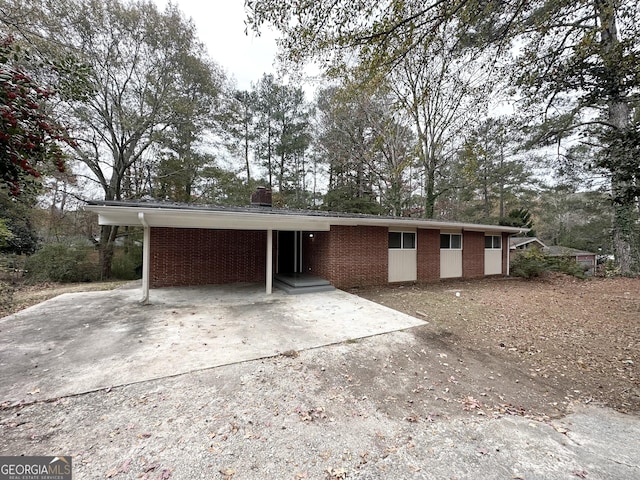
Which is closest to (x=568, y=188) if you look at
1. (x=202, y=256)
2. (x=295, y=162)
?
(x=295, y=162)

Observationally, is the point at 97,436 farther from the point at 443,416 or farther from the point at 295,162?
the point at 295,162

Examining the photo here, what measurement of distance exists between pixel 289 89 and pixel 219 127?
6739 mm

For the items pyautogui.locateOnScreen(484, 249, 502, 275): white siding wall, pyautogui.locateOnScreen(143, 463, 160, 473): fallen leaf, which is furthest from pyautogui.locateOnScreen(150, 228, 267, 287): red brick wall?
pyautogui.locateOnScreen(484, 249, 502, 275): white siding wall

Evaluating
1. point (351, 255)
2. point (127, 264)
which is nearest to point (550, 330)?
point (351, 255)

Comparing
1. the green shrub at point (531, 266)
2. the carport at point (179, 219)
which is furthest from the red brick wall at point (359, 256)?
the green shrub at point (531, 266)

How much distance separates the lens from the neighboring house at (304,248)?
7.05 m

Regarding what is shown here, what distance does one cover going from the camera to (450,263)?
34.2 ft

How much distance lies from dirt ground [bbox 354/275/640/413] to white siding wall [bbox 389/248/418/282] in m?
0.53

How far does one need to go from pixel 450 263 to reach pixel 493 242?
10.1ft

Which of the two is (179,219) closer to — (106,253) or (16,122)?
(16,122)

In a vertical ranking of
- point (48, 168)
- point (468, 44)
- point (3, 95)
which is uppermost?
point (468, 44)

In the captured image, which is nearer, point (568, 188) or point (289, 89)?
point (568, 188)

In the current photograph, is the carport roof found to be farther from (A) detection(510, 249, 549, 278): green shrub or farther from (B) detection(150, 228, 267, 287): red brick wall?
(A) detection(510, 249, 549, 278): green shrub

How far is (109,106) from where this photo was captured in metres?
11.3
